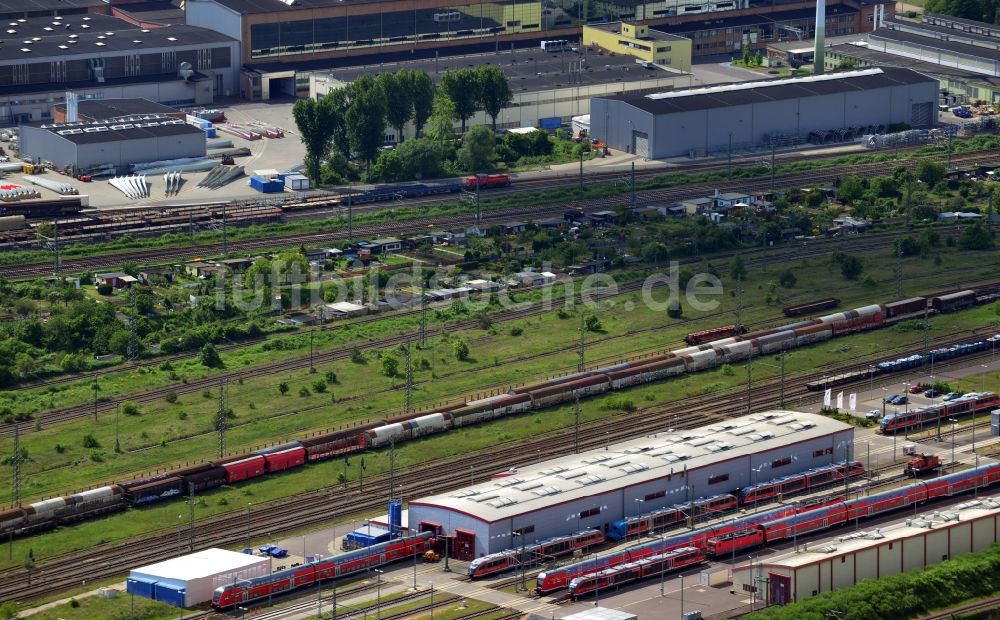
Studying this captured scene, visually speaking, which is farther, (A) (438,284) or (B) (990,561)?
(A) (438,284)

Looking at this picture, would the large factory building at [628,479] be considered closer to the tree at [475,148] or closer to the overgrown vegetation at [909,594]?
the overgrown vegetation at [909,594]

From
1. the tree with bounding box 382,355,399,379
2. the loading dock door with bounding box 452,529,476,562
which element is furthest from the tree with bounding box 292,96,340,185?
the loading dock door with bounding box 452,529,476,562

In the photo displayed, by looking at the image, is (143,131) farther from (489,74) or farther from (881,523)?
(881,523)

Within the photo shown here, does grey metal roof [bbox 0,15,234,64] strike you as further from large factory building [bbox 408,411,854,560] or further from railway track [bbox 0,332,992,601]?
large factory building [bbox 408,411,854,560]

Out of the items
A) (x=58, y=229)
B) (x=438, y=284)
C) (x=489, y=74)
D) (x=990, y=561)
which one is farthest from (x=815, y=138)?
(x=990, y=561)

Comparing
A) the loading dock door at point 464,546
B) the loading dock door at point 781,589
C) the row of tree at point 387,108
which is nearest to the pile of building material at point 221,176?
the row of tree at point 387,108
